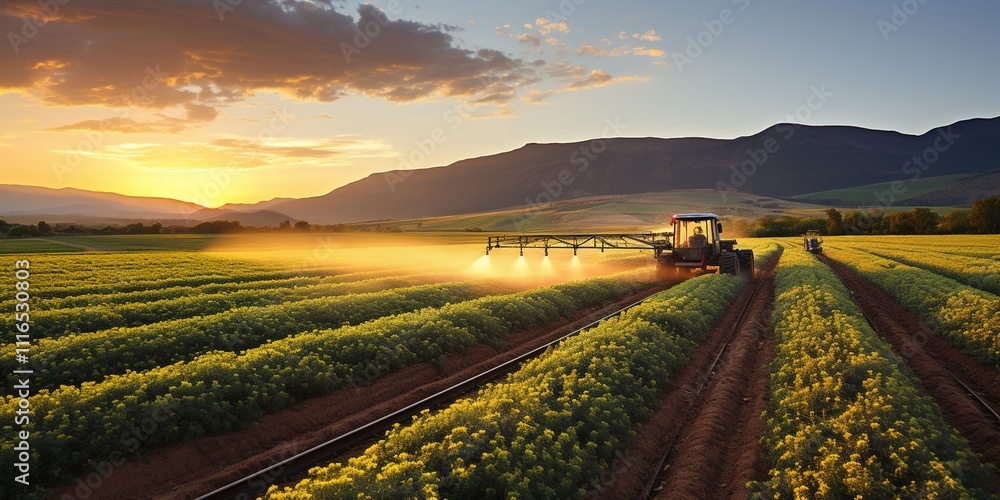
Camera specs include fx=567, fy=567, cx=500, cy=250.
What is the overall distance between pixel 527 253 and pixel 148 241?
5908 centimetres

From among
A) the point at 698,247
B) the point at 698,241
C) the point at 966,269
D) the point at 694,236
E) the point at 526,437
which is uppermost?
the point at 694,236

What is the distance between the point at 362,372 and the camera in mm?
15594

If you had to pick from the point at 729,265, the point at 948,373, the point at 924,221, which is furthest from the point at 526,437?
the point at 924,221

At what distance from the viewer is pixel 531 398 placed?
35.2 ft

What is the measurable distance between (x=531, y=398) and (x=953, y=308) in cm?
1842

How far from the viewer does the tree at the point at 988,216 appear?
90.1 m

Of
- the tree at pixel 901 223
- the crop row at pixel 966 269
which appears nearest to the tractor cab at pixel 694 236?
the crop row at pixel 966 269

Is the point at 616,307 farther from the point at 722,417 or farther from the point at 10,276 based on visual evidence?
the point at 10,276

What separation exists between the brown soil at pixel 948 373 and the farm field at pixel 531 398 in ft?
0.26

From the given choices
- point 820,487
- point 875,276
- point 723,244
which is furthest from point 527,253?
point 820,487

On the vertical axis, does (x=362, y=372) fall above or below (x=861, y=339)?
below

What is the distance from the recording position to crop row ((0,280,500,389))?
14766mm

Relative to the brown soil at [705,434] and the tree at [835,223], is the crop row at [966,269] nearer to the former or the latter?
the brown soil at [705,434]

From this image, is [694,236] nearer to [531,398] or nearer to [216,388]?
[531,398]
